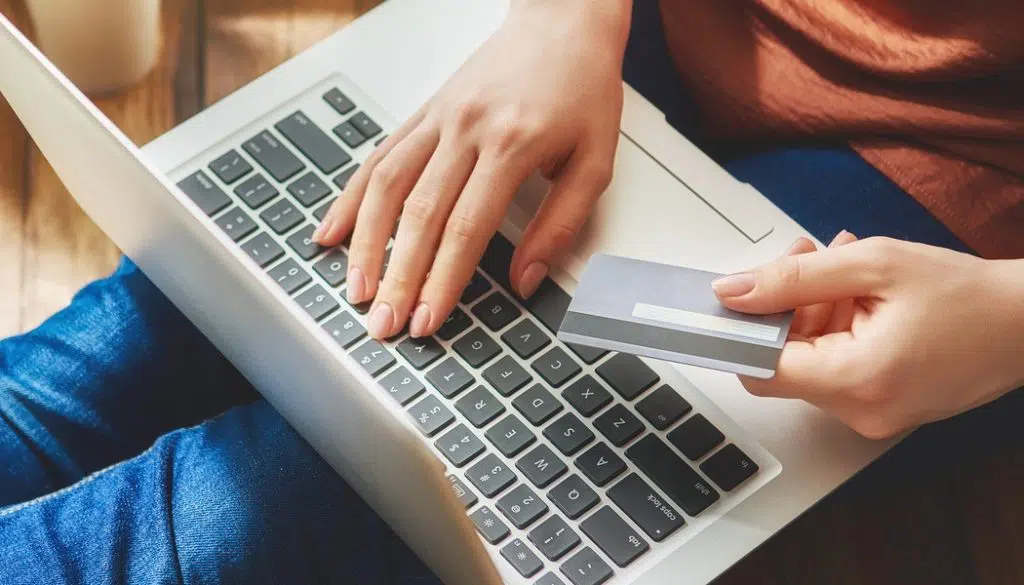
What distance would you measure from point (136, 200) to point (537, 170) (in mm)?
273

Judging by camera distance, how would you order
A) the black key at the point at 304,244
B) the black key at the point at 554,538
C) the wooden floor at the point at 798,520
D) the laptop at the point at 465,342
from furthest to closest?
the wooden floor at the point at 798,520, the black key at the point at 304,244, the black key at the point at 554,538, the laptop at the point at 465,342

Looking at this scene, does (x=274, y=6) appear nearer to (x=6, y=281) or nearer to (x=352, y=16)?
(x=352, y=16)

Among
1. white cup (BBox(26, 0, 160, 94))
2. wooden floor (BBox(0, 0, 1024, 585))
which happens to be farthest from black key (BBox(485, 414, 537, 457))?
white cup (BBox(26, 0, 160, 94))

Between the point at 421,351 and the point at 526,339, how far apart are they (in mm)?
63

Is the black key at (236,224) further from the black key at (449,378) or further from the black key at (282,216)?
the black key at (449,378)

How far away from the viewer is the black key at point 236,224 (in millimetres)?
708

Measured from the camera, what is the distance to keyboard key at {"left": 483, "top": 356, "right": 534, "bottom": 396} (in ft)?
2.14

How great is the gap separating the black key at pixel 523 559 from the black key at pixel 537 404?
75mm

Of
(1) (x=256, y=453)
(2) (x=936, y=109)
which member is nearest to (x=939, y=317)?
(2) (x=936, y=109)

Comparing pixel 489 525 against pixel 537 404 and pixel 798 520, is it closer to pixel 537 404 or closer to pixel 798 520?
pixel 537 404

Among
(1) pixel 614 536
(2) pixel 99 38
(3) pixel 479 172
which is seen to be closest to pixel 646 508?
(1) pixel 614 536

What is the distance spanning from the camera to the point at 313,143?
2.43ft

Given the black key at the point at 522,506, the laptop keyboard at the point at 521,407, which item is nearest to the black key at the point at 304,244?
the laptop keyboard at the point at 521,407

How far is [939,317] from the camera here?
0.60 meters
